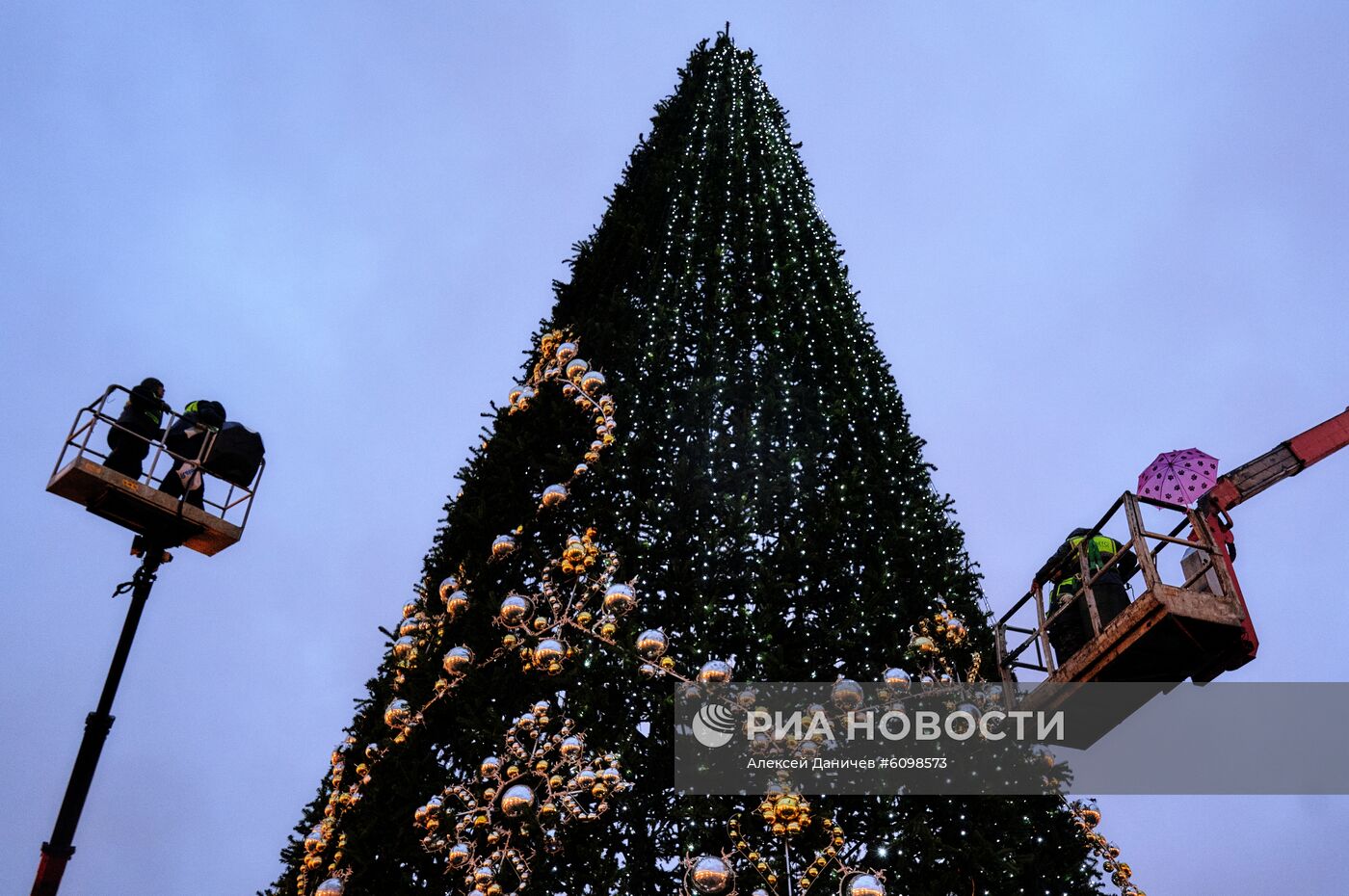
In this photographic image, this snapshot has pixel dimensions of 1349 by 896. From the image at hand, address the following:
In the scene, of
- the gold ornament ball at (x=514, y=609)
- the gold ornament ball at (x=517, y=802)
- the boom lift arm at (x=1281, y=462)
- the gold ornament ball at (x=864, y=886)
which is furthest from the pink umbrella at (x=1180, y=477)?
the gold ornament ball at (x=517, y=802)

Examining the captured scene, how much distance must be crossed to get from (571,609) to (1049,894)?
10.4 feet

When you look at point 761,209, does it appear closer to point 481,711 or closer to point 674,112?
point 674,112

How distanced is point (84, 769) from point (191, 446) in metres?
1.97

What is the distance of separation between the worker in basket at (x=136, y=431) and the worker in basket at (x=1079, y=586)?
6046 mm

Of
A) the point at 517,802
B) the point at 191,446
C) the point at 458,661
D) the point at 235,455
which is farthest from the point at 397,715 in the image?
the point at 191,446

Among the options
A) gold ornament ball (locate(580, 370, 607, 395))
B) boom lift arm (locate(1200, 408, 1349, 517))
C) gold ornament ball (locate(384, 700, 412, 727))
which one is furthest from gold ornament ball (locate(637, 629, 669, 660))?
boom lift arm (locate(1200, 408, 1349, 517))

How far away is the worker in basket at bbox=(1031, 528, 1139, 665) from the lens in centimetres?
702

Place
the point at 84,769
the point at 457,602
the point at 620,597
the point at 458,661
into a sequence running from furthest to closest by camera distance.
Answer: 1. the point at 457,602
2. the point at 458,661
3. the point at 620,597
4. the point at 84,769

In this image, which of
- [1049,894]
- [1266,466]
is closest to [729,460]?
[1049,894]

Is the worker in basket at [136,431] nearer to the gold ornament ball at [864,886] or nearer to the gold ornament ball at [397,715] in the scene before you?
the gold ornament ball at [397,715]

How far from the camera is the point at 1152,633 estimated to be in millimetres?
6371

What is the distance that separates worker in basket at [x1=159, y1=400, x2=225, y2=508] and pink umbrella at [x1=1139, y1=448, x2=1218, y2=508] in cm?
649

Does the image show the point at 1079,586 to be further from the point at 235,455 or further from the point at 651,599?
the point at 235,455

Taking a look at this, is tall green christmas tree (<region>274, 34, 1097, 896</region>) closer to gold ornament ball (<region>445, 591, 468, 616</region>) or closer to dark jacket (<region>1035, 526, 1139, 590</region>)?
gold ornament ball (<region>445, 591, 468, 616</region>)
